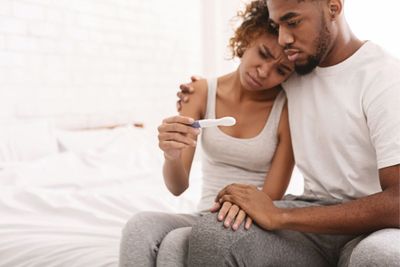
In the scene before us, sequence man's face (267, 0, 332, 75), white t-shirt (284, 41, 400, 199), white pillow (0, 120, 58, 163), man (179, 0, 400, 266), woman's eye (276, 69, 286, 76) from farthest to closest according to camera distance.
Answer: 1. white pillow (0, 120, 58, 163)
2. woman's eye (276, 69, 286, 76)
3. man's face (267, 0, 332, 75)
4. white t-shirt (284, 41, 400, 199)
5. man (179, 0, 400, 266)

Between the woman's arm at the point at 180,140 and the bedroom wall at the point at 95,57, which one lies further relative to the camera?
the bedroom wall at the point at 95,57

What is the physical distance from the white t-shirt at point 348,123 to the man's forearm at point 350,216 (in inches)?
3.1

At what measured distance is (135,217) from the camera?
1102 mm

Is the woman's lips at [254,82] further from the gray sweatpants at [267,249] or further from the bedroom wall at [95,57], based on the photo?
the bedroom wall at [95,57]

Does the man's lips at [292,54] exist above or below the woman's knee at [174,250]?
above

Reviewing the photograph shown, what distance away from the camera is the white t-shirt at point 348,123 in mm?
1062

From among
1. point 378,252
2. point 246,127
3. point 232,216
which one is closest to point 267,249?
point 232,216

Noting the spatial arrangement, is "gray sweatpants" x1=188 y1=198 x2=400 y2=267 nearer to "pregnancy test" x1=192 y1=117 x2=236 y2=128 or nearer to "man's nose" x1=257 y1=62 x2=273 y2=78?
"pregnancy test" x1=192 y1=117 x2=236 y2=128

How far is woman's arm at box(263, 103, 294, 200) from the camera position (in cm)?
129

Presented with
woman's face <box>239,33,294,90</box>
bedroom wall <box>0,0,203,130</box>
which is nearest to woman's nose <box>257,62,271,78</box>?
woman's face <box>239,33,294,90</box>

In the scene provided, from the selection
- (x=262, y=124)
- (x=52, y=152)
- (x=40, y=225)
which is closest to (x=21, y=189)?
(x=40, y=225)

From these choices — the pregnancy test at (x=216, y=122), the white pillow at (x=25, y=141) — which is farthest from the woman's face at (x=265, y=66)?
the white pillow at (x=25, y=141)

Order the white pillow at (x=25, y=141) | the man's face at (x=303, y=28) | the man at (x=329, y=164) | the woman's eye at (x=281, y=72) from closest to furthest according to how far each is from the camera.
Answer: the man at (x=329, y=164) → the man's face at (x=303, y=28) → the woman's eye at (x=281, y=72) → the white pillow at (x=25, y=141)

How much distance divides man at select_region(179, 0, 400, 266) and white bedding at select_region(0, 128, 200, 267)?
400mm
